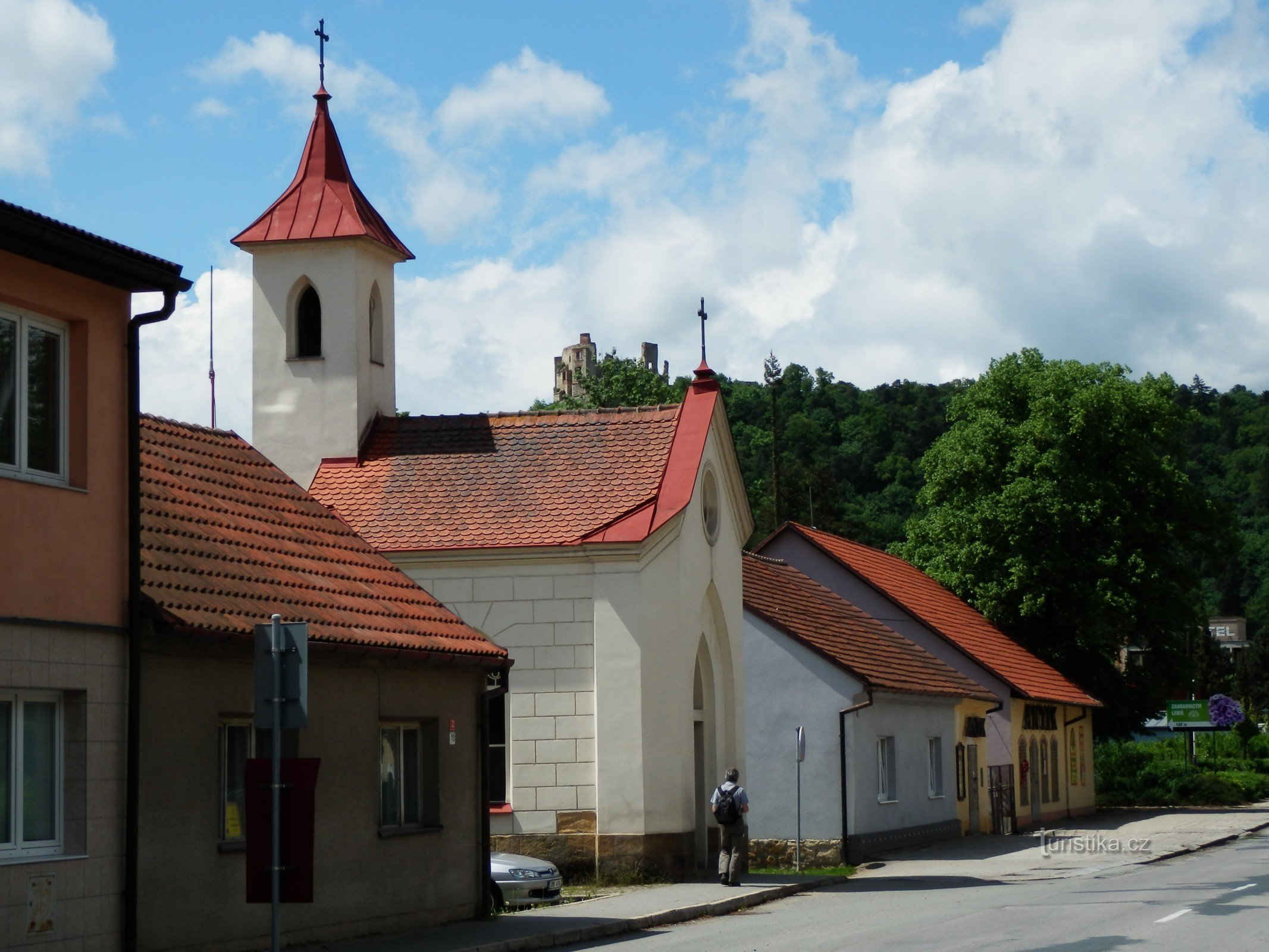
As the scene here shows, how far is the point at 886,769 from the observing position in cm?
3241

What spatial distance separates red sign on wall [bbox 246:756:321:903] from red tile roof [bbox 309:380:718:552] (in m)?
12.3

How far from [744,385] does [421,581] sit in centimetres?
7600

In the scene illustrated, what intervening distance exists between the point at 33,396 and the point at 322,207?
1562 centimetres

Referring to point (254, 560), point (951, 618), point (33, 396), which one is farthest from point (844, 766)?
point (33, 396)

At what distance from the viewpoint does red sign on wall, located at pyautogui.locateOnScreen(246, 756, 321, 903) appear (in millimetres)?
11664

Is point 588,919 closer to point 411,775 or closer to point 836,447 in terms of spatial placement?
point 411,775

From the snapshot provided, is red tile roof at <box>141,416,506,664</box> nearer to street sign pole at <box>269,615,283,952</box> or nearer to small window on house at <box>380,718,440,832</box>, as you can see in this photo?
small window on house at <box>380,718,440,832</box>

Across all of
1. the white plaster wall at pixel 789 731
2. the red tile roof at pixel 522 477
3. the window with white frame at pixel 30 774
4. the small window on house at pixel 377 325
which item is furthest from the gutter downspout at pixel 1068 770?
the window with white frame at pixel 30 774

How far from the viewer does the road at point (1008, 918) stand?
1510cm

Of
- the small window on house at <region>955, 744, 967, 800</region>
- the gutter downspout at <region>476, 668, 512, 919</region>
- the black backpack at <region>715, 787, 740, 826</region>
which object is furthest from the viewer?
the small window on house at <region>955, 744, 967, 800</region>

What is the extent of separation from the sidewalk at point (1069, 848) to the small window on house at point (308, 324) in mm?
12666

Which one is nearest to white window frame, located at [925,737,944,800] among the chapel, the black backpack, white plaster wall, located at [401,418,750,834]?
the chapel

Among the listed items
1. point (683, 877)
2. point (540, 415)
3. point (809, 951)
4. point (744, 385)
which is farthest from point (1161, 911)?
point (744, 385)

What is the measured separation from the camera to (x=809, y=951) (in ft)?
48.6
